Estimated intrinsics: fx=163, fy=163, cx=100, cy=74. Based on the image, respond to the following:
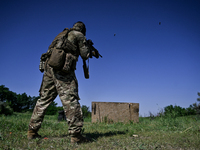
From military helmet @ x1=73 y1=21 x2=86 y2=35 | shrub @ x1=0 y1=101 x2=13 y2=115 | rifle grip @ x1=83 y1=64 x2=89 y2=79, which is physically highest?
military helmet @ x1=73 y1=21 x2=86 y2=35

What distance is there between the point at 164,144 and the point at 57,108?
12665 mm

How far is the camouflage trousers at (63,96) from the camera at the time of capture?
2.87 meters

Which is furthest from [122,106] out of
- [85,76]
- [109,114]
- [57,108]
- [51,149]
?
[57,108]

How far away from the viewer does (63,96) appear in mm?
2945

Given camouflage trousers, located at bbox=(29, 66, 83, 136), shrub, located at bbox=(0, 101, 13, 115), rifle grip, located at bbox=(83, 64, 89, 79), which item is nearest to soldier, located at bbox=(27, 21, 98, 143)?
camouflage trousers, located at bbox=(29, 66, 83, 136)

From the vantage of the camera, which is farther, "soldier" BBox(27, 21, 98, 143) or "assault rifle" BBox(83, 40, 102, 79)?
"assault rifle" BBox(83, 40, 102, 79)

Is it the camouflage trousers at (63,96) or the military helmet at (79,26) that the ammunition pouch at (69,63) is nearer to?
the camouflage trousers at (63,96)

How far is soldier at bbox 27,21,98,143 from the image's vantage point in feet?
9.45

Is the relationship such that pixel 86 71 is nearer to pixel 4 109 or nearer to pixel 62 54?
pixel 62 54

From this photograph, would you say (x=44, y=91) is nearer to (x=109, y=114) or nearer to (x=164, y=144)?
(x=164, y=144)

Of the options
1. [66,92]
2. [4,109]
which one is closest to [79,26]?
[66,92]

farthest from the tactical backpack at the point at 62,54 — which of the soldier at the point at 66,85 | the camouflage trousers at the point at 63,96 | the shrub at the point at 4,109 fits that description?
the shrub at the point at 4,109

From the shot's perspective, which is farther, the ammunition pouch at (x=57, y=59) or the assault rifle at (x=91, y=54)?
the assault rifle at (x=91, y=54)

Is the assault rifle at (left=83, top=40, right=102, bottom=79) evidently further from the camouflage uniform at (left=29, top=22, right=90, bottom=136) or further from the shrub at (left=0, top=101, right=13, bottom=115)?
the shrub at (left=0, top=101, right=13, bottom=115)
